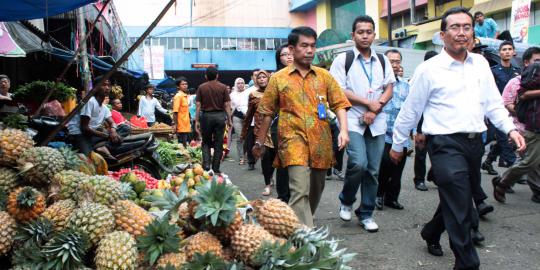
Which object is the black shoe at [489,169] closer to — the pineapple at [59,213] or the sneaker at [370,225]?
the sneaker at [370,225]

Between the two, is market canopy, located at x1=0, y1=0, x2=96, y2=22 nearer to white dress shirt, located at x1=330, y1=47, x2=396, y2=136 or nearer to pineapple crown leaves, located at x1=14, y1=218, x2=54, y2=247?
white dress shirt, located at x1=330, y1=47, x2=396, y2=136

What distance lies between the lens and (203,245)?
7.88 ft

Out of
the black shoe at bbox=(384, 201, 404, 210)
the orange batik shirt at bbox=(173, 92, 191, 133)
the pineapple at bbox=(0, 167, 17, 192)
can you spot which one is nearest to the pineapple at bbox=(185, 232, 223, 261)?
the pineapple at bbox=(0, 167, 17, 192)

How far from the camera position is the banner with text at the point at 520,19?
13791mm

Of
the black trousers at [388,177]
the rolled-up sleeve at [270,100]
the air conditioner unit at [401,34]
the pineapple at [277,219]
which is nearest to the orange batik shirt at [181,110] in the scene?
the black trousers at [388,177]

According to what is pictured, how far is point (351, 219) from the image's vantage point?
577cm

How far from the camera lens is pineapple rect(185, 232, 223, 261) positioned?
93.9 inches

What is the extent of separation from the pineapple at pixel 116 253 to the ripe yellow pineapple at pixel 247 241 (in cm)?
50

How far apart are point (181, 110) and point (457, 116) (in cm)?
1031

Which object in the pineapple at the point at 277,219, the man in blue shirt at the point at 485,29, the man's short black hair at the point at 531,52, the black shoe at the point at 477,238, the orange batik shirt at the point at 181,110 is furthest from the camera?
the orange batik shirt at the point at 181,110

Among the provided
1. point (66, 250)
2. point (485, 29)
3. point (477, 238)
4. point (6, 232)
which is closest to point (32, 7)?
point (6, 232)

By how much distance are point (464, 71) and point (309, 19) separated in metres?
44.0

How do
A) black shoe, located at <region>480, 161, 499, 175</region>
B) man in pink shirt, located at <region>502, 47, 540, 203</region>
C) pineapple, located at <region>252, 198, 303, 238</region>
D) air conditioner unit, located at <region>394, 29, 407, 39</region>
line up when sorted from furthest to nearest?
air conditioner unit, located at <region>394, 29, 407, 39</region>
black shoe, located at <region>480, 161, 499, 175</region>
man in pink shirt, located at <region>502, 47, 540, 203</region>
pineapple, located at <region>252, 198, 303, 238</region>

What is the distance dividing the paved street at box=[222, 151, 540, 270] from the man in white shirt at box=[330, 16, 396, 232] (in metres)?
0.33
